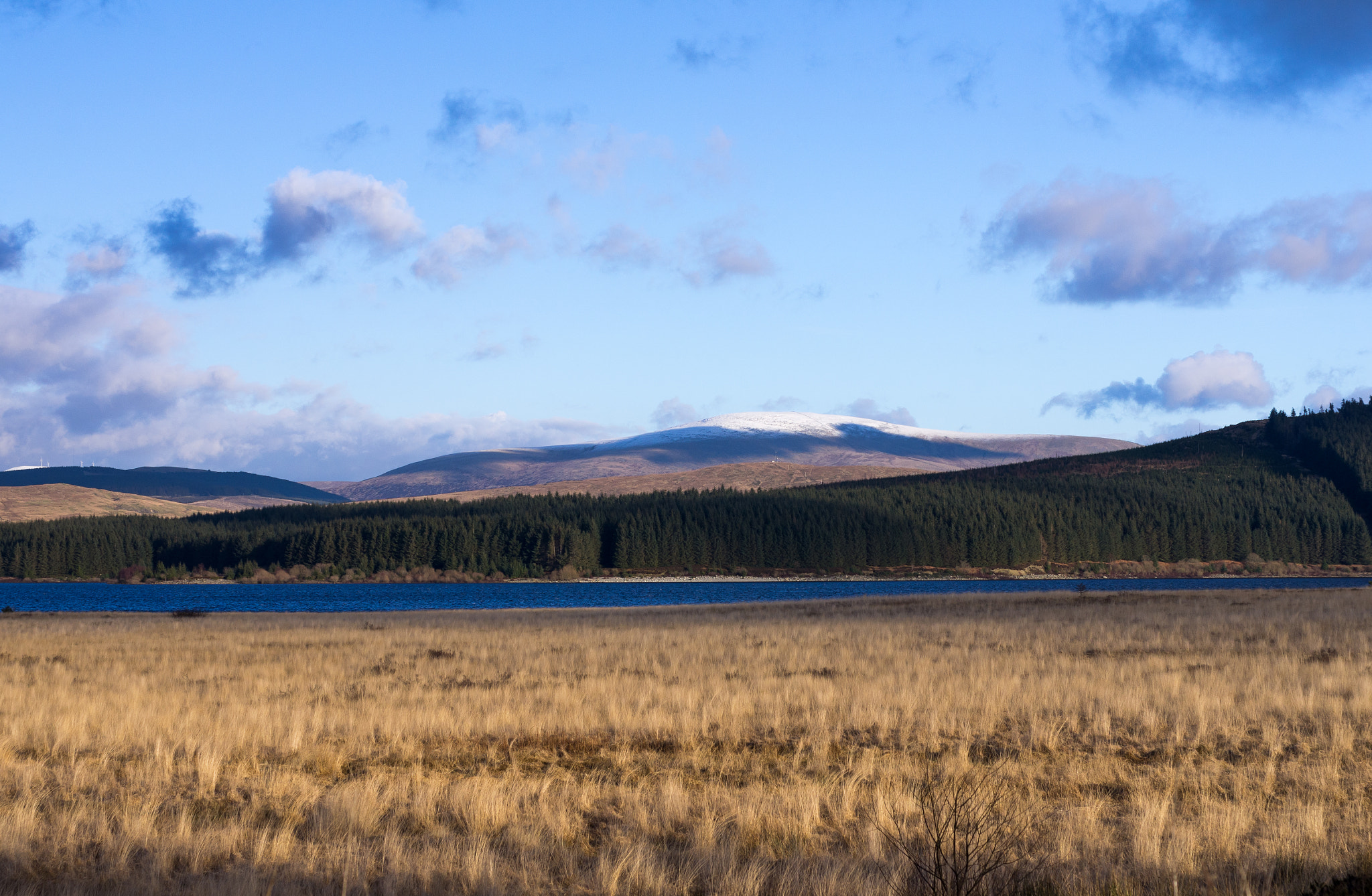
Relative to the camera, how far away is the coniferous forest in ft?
563

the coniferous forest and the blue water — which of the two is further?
the coniferous forest

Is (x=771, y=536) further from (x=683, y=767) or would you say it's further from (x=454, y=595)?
(x=683, y=767)

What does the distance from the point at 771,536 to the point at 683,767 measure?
163 meters

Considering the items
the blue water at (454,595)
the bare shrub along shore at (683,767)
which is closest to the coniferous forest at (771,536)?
the blue water at (454,595)

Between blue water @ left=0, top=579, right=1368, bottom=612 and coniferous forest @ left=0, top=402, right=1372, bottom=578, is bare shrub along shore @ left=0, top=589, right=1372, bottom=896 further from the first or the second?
coniferous forest @ left=0, top=402, right=1372, bottom=578

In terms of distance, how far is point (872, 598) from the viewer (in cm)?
6153

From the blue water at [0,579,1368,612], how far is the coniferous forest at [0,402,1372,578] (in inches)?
646

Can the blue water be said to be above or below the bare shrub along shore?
below

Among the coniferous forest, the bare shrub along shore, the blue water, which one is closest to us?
the bare shrub along shore

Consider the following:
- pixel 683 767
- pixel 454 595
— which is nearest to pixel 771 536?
pixel 454 595

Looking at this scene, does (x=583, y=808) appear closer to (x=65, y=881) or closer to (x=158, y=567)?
(x=65, y=881)

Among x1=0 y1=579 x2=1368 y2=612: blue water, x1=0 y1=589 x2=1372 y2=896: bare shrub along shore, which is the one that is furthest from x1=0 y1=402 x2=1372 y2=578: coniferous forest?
x1=0 y1=589 x2=1372 y2=896: bare shrub along shore

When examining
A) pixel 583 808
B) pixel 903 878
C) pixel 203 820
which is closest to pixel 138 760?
pixel 203 820

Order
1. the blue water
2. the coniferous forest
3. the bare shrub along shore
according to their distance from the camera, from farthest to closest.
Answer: the coniferous forest, the blue water, the bare shrub along shore
